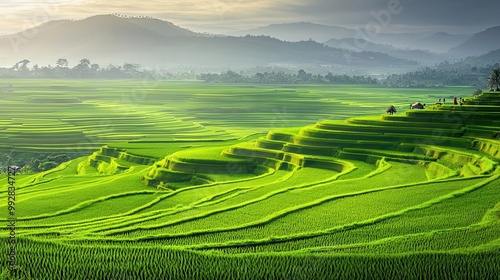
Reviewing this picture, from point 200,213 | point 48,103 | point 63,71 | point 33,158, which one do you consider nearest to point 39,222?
point 200,213

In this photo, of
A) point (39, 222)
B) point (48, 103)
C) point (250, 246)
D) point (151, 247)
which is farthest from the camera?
point (48, 103)

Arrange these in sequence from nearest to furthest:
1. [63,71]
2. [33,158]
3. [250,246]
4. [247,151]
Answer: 1. [250,246]
2. [247,151]
3. [33,158]
4. [63,71]

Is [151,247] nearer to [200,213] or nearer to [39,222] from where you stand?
[200,213]

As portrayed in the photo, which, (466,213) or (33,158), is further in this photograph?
(33,158)

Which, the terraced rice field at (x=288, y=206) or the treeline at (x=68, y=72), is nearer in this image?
the terraced rice field at (x=288, y=206)

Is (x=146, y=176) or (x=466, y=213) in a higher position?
(x=466, y=213)

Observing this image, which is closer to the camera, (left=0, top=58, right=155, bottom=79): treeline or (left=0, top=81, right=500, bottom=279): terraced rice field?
(left=0, top=81, right=500, bottom=279): terraced rice field

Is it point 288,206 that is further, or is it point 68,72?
point 68,72
